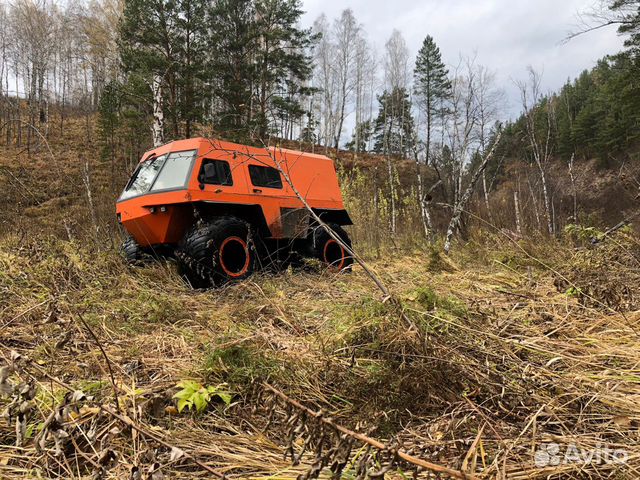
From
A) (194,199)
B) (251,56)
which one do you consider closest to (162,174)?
(194,199)

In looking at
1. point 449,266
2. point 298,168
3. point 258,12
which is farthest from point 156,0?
point 449,266

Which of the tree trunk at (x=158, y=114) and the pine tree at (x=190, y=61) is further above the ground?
the pine tree at (x=190, y=61)

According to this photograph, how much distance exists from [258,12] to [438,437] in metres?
22.9

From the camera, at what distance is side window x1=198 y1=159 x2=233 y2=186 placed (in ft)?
17.8

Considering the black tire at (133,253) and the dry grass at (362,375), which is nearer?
the dry grass at (362,375)

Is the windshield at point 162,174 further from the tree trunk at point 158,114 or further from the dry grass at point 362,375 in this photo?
the tree trunk at point 158,114

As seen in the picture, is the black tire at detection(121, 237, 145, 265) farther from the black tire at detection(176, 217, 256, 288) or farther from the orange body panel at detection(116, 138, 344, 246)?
the black tire at detection(176, 217, 256, 288)

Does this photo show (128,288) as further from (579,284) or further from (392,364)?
(579,284)

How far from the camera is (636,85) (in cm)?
2070

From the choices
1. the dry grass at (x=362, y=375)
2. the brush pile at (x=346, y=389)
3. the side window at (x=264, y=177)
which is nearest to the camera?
the brush pile at (x=346, y=389)

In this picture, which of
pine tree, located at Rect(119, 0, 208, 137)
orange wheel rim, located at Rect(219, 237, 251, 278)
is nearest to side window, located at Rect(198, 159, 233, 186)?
orange wheel rim, located at Rect(219, 237, 251, 278)

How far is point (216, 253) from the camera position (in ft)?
16.1

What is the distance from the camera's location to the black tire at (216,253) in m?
4.78

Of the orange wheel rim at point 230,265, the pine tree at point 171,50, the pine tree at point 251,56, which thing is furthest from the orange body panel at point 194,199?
the pine tree at point 251,56
